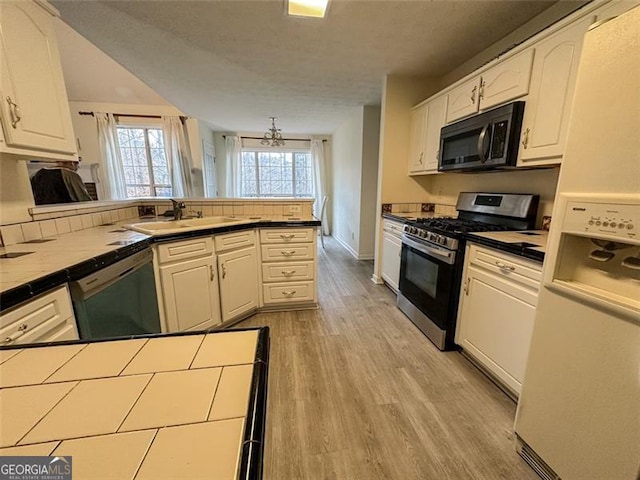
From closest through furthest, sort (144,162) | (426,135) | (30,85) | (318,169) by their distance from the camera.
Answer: (30,85), (426,135), (144,162), (318,169)

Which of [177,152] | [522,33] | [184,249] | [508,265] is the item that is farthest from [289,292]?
[177,152]

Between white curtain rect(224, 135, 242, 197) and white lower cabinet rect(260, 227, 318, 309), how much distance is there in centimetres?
419

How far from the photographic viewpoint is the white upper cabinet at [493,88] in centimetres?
170

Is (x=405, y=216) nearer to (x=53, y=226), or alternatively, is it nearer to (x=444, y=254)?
(x=444, y=254)

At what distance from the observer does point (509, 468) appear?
119cm

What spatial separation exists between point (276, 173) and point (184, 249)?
4908 mm

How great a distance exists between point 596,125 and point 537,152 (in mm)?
807

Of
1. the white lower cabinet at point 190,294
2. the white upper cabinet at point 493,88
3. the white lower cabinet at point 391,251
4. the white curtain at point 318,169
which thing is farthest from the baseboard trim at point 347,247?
the white lower cabinet at point 190,294

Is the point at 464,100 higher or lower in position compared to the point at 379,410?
higher

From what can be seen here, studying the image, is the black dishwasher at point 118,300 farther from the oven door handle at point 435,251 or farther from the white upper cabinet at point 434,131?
the white upper cabinet at point 434,131

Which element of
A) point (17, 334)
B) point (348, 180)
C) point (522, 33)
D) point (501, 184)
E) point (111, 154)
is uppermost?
point (522, 33)

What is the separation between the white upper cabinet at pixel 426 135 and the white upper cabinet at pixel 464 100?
94 millimetres

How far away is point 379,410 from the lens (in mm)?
1486

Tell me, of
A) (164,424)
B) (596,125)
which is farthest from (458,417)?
(164,424)
